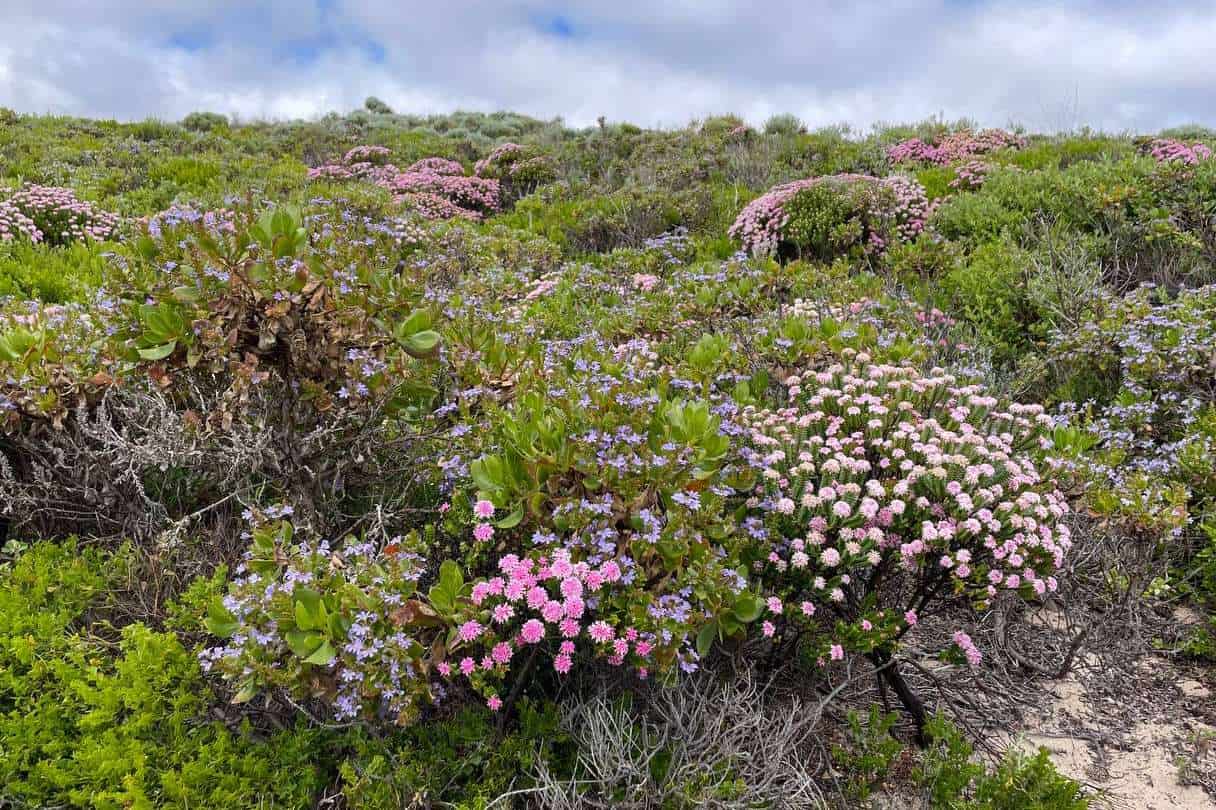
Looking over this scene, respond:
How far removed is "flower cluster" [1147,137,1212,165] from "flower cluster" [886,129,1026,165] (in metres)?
2.22

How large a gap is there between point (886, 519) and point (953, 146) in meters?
12.9

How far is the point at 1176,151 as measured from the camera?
34.2 ft

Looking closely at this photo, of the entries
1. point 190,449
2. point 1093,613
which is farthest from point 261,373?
point 1093,613

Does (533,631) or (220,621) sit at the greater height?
(533,631)

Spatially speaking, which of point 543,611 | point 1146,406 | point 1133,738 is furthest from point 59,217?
point 1133,738

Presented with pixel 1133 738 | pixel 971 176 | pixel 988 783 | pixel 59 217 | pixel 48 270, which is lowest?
pixel 1133 738

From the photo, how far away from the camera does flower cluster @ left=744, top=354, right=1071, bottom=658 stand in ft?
9.30

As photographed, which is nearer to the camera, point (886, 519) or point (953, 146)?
point (886, 519)

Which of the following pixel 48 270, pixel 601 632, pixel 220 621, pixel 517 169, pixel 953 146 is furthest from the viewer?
pixel 517 169

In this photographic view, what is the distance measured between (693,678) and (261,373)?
82.8 inches

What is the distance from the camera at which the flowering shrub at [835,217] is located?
8.85 meters

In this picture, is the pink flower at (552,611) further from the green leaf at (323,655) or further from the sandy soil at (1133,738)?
the sandy soil at (1133,738)

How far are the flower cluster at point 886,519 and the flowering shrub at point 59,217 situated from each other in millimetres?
9277

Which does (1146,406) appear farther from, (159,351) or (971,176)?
(971,176)
